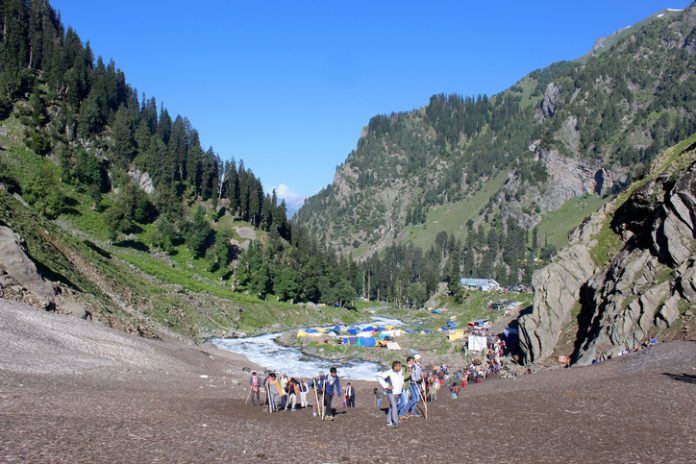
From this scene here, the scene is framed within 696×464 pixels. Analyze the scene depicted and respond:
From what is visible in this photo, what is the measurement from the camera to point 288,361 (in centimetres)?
Answer: 6494

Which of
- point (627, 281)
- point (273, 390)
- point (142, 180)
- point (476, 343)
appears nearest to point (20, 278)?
point (273, 390)

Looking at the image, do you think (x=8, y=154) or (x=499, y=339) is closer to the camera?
(x=499, y=339)

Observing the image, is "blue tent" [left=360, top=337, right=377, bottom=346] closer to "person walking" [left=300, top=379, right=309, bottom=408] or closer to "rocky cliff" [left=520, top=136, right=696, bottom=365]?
"rocky cliff" [left=520, top=136, right=696, bottom=365]

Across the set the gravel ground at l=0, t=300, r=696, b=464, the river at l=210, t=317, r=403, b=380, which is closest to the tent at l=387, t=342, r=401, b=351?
the river at l=210, t=317, r=403, b=380

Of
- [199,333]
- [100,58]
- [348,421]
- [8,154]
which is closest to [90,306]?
[199,333]

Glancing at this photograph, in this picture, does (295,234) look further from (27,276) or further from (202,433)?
(202,433)

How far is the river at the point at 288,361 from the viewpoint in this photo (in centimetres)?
5859

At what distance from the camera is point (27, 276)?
43.1m

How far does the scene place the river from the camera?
58594 mm

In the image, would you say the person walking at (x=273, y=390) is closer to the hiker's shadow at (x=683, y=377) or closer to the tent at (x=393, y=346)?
the hiker's shadow at (x=683, y=377)

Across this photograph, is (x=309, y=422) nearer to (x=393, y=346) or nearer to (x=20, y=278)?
(x=20, y=278)

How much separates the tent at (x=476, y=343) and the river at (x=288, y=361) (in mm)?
14012

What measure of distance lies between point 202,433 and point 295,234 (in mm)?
136048

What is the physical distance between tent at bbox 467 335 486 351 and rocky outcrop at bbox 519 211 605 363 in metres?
14.8
